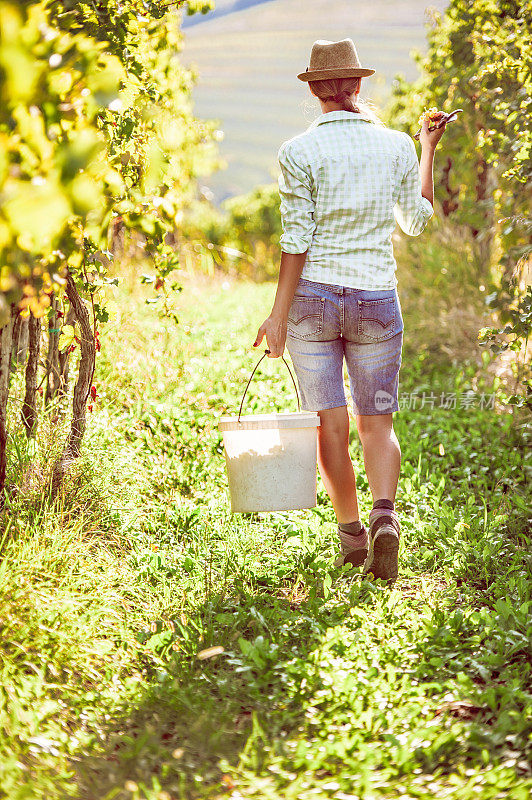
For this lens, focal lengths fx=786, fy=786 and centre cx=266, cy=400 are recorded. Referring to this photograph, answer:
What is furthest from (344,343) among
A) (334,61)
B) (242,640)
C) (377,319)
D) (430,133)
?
(242,640)

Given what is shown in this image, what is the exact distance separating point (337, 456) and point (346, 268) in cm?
68

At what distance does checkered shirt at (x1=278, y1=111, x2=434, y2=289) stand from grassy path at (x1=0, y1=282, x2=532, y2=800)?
1.12 meters

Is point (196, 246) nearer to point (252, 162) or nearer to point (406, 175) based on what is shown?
point (406, 175)

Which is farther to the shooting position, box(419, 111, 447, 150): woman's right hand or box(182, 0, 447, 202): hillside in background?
box(182, 0, 447, 202): hillside in background

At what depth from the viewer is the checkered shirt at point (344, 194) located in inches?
103

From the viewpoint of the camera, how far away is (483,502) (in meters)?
3.57

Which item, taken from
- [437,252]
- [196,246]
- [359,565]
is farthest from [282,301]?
[196,246]

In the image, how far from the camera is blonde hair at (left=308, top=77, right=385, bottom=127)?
270 cm

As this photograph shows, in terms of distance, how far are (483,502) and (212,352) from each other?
2693mm

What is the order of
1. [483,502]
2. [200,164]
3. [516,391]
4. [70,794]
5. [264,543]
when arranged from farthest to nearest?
[200,164] < [516,391] < [483,502] < [264,543] < [70,794]

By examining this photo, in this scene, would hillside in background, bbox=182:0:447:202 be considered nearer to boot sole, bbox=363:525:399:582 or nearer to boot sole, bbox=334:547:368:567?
boot sole, bbox=363:525:399:582

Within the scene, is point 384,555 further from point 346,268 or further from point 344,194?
point 344,194

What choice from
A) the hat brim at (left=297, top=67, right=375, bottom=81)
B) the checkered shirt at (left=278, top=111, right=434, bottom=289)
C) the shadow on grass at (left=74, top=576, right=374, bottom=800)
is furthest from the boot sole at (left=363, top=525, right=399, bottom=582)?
the hat brim at (left=297, top=67, right=375, bottom=81)

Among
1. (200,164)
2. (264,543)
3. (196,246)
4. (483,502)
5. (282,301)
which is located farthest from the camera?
(200,164)
